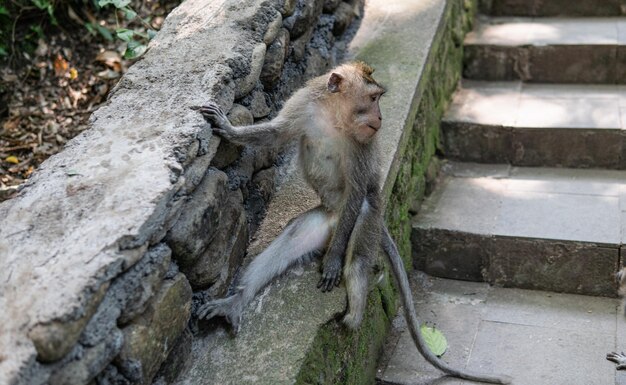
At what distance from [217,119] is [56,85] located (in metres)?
2.49

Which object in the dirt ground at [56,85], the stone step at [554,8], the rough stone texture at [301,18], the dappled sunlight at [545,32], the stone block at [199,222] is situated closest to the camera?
the stone block at [199,222]

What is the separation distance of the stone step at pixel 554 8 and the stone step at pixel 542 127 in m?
1.01

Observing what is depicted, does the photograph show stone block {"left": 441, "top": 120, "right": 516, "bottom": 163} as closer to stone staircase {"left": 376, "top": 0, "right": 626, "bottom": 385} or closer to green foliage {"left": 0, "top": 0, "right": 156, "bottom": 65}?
stone staircase {"left": 376, "top": 0, "right": 626, "bottom": 385}

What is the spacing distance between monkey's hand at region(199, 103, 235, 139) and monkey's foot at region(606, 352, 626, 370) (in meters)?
2.33

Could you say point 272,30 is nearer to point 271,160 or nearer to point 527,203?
point 271,160

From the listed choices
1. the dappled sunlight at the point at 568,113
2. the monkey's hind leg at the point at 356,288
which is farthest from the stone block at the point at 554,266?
the monkey's hind leg at the point at 356,288

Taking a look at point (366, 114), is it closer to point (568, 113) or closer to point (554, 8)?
point (568, 113)

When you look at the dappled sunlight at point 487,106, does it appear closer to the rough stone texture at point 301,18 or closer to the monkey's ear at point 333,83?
the rough stone texture at point 301,18

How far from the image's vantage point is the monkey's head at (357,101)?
381 cm

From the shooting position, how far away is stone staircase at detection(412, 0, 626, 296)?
15.5 feet

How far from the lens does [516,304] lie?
4641 millimetres

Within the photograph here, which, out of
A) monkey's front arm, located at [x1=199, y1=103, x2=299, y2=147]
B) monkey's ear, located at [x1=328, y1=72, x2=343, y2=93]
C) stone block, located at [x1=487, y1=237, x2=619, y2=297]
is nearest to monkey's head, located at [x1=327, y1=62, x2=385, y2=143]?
monkey's ear, located at [x1=328, y1=72, x2=343, y2=93]

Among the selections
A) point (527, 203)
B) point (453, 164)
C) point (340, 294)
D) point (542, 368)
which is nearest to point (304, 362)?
point (340, 294)

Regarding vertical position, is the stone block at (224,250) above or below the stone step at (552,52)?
above
